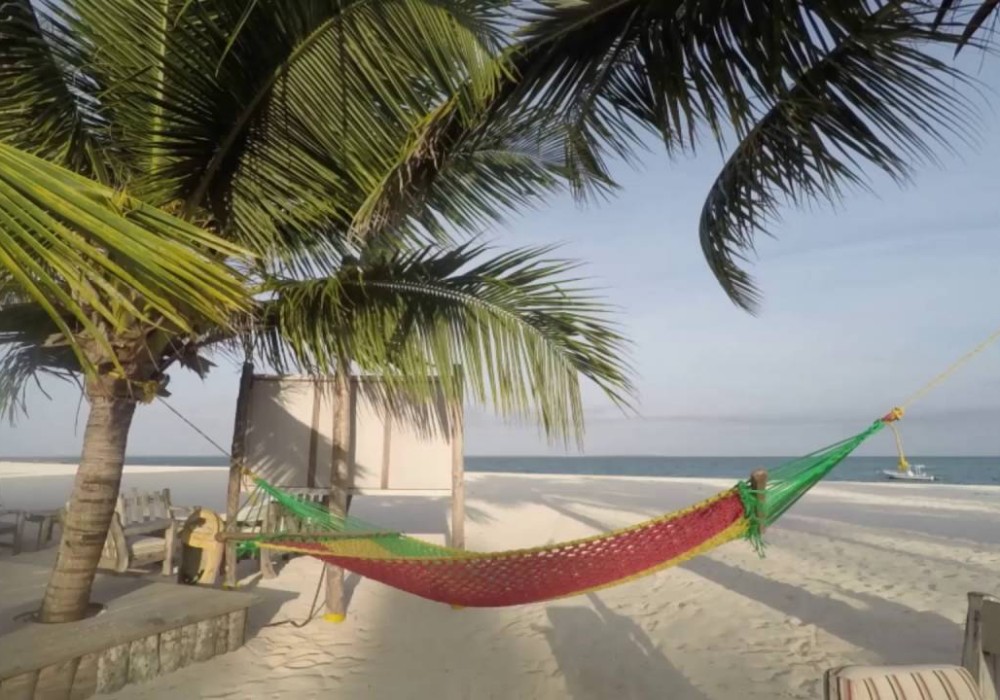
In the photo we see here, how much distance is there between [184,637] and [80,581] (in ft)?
1.75

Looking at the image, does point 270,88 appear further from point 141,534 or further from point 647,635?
point 141,534

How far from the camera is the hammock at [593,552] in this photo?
2238 millimetres

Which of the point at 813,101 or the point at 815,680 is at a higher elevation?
the point at 813,101

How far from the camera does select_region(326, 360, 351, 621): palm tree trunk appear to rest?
399 cm

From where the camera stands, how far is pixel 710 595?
4.54m

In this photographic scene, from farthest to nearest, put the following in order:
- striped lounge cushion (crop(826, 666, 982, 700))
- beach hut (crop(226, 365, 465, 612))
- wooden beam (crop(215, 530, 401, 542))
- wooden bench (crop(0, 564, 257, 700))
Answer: beach hut (crop(226, 365, 465, 612))
wooden beam (crop(215, 530, 401, 542))
wooden bench (crop(0, 564, 257, 700))
striped lounge cushion (crop(826, 666, 982, 700))

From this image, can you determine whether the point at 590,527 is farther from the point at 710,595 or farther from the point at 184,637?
the point at 184,637

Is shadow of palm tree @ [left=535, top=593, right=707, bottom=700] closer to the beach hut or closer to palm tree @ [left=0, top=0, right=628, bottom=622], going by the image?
the beach hut

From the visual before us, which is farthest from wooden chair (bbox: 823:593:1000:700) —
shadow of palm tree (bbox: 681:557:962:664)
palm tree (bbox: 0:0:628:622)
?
shadow of palm tree (bbox: 681:557:962:664)

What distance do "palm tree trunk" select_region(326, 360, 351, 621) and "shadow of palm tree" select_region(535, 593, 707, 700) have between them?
124cm

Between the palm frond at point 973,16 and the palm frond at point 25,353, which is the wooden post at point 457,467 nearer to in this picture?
the palm frond at point 25,353

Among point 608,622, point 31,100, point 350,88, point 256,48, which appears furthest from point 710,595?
point 31,100

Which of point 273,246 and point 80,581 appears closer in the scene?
point 80,581

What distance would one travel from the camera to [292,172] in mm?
2945
